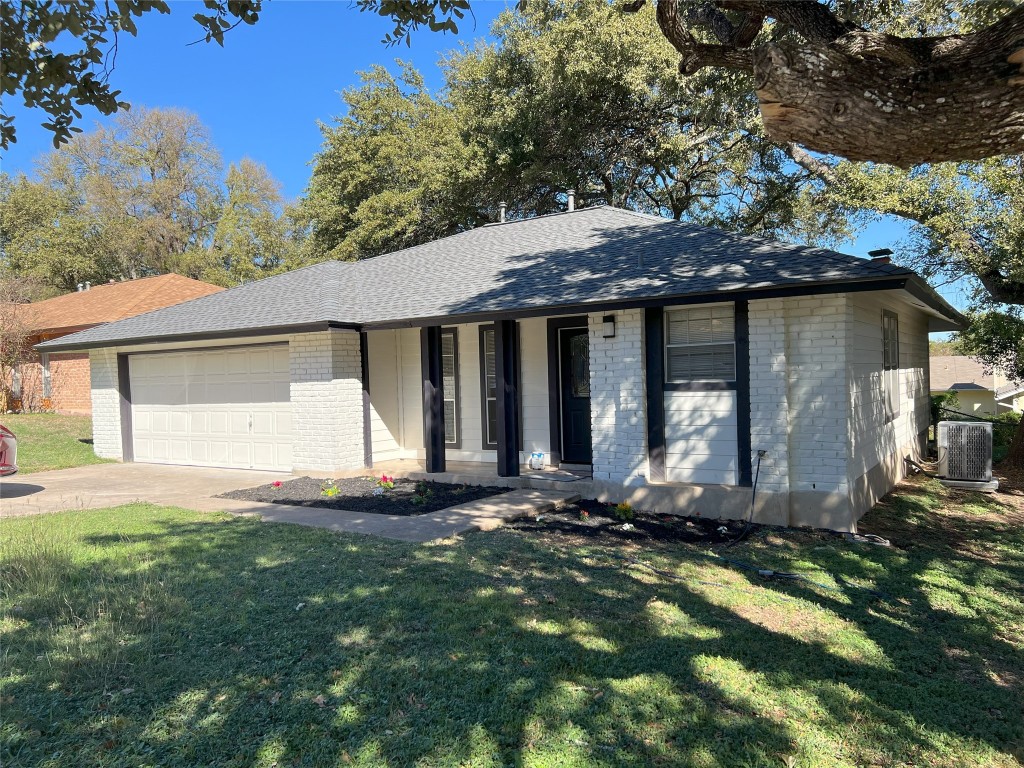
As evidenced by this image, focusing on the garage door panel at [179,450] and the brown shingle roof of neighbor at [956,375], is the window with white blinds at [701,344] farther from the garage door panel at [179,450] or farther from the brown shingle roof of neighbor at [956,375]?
the brown shingle roof of neighbor at [956,375]

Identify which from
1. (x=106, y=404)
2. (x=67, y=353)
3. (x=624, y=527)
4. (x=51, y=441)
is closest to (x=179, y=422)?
(x=106, y=404)

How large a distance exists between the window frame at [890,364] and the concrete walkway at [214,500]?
535 centimetres

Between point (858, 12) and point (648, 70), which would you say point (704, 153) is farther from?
point (858, 12)

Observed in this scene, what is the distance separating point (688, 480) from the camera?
881 centimetres

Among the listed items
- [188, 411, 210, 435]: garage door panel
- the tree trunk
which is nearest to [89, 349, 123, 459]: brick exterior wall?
[188, 411, 210, 435]: garage door panel

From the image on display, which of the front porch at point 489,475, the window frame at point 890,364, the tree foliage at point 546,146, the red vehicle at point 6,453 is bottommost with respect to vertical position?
the front porch at point 489,475

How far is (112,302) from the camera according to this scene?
1037 inches

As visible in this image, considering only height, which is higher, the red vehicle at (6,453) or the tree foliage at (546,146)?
the tree foliage at (546,146)

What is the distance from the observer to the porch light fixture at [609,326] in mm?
9242

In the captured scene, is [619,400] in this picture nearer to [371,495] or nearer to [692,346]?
[692,346]

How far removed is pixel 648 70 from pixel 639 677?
1578 cm

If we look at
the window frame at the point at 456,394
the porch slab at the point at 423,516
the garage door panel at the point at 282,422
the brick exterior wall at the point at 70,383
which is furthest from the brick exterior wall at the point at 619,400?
the brick exterior wall at the point at 70,383

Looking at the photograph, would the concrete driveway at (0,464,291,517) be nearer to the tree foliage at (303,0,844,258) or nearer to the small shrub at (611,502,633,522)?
the small shrub at (611,502,633,522)

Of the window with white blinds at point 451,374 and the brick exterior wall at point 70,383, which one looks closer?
the window with white blinds at point 451,374
